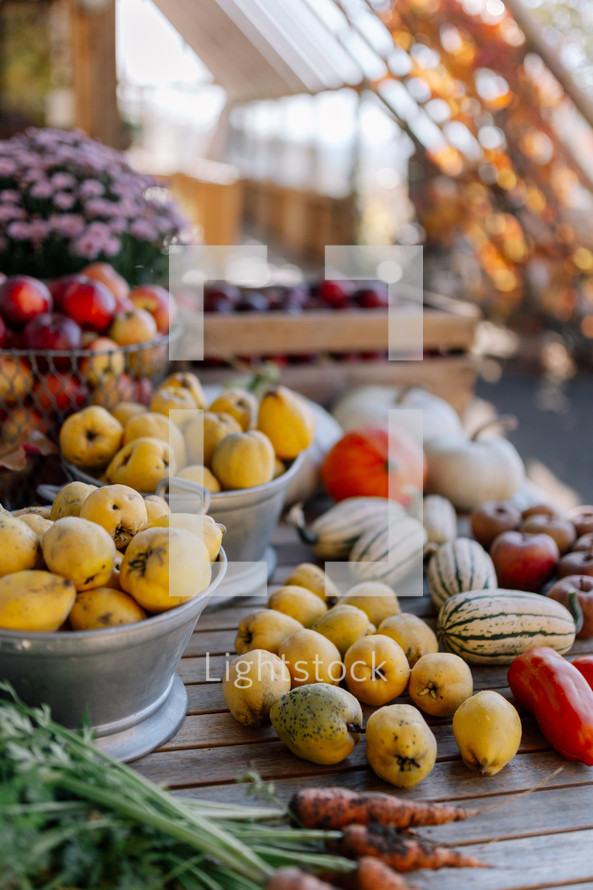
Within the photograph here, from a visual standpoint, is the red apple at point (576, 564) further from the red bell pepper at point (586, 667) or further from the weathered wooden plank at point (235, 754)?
the weathered wooden plank at point (235, 754)

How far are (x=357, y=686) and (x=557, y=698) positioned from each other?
0.30m

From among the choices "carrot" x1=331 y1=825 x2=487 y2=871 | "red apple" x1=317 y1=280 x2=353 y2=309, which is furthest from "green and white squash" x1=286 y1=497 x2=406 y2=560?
"red apple" x1=317 y1=280 x2=353 y2=309

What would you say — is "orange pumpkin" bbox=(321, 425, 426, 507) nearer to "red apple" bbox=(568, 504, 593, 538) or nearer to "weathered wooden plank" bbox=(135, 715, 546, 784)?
"red apple" bbox=(568, 504, 593, 538)

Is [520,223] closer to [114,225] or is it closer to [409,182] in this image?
[409,182]

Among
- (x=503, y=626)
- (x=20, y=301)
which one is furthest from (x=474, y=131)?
(x=503, y=626)

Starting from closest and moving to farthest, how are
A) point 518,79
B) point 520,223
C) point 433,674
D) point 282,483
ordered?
point 433,674
point 282,483
point 518,79
point 520,223

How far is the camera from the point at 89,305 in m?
1.77

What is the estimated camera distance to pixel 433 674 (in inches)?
46.9

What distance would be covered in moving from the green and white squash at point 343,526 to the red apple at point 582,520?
1.32 feet

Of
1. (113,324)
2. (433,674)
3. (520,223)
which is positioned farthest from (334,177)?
(433,674)

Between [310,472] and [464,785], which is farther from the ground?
[464,785]

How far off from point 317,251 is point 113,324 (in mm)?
8100

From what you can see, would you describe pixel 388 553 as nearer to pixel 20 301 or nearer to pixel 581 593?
pixel 581 593

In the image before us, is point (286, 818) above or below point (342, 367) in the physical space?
above
